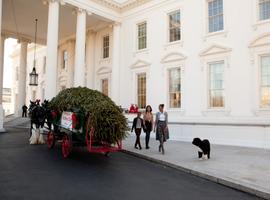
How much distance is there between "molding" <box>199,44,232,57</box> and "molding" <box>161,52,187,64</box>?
136 cm

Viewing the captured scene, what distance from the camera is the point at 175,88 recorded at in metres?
17.7

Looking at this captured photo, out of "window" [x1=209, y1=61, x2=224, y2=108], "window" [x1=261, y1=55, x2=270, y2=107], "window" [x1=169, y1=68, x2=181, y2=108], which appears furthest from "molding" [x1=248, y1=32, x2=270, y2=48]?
"window" [x1=169, y1=68, x2=181, y2=108]

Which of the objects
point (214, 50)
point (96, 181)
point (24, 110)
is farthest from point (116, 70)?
point (96, 181)

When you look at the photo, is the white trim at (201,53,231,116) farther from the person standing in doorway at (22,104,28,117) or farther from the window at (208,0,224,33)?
the person standing in doorway at (22,104,28,117)

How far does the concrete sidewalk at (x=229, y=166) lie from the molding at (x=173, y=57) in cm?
740

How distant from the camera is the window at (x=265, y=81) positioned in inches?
533

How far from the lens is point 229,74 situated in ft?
48.4

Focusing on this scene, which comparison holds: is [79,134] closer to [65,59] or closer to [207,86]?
[207,86]

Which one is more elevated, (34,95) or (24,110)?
(34,95)

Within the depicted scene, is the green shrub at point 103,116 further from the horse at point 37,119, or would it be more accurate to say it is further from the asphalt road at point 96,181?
the horse at point 37,119

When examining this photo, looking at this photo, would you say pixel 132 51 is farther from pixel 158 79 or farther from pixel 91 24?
pixel 91 24

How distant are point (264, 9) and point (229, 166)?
935 centimetres

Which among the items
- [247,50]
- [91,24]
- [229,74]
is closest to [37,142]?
[229,74]

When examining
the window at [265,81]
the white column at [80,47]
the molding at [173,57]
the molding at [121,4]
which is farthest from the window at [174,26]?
the white column at [80,47]
